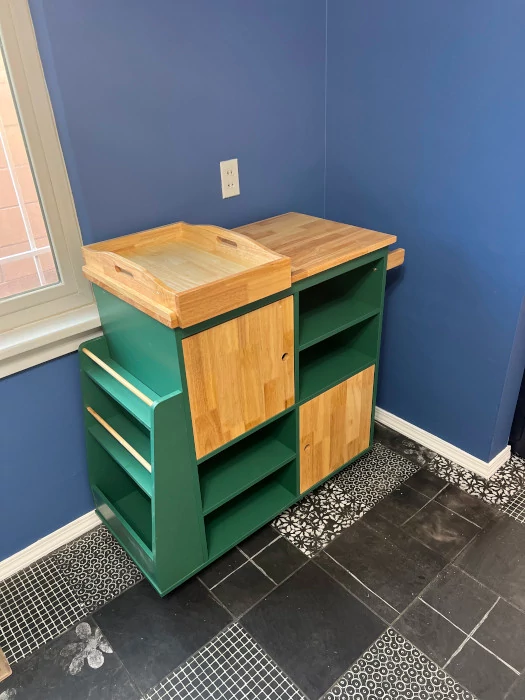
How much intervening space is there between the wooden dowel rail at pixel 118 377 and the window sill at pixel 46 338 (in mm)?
57

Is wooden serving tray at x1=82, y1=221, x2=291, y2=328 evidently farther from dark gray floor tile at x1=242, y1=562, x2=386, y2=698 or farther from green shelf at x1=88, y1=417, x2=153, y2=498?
dark gray floor tile at x1=242, y1=562, x2=386, y2=698

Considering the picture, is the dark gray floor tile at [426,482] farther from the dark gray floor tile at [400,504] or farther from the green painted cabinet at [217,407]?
the green painted cabinet at [217,407]

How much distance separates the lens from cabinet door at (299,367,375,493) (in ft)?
5.56

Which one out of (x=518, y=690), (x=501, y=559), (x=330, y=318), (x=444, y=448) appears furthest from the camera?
(x=444, y=448)

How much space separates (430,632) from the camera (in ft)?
4.66

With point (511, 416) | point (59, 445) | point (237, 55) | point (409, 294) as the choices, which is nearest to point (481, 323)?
point (409, 294)

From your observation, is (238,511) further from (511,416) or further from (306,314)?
(511,416)

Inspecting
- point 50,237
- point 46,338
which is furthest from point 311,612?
point 50,237

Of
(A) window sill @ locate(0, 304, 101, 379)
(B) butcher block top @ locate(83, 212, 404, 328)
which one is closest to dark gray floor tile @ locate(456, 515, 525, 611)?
(B) butcher block top @ locate(83, 212, 404, 328)

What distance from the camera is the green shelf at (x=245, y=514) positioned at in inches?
64.2

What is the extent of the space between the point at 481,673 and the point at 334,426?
0.80 m

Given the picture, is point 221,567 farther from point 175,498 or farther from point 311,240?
point 311,240

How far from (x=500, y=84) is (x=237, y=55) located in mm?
769

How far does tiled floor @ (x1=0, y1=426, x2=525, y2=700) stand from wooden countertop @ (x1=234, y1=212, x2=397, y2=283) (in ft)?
2.90
